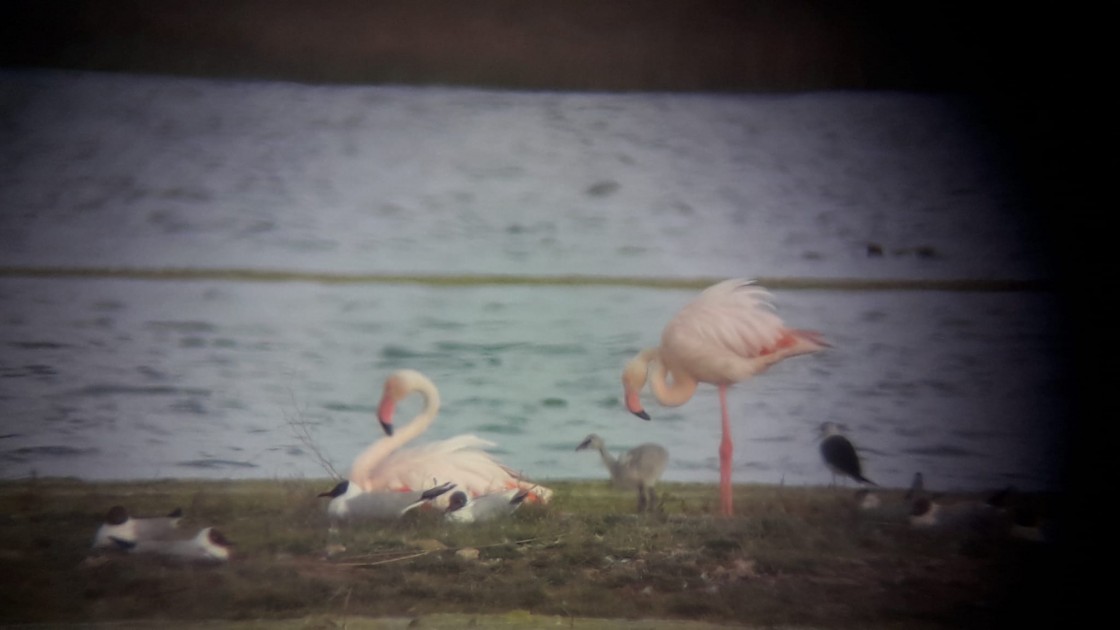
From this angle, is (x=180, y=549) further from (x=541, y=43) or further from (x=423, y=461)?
(x=541, y=43)

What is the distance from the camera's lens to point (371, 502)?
79.6 inches

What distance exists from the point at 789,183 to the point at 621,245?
382 millimetres

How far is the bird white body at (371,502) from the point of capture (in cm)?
202

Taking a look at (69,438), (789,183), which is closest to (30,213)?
(69,438)

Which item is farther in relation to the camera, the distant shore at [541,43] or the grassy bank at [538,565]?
the distant shore at [541,43]

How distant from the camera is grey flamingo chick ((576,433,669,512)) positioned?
2.04 meters

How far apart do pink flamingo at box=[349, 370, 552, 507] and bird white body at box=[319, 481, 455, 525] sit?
13 millimetres

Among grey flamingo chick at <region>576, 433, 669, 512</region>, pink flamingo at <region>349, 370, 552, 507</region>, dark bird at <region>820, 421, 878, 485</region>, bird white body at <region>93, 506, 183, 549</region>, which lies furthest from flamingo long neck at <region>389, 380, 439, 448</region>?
dark bird at <region>820, 421, 878, 485</region>

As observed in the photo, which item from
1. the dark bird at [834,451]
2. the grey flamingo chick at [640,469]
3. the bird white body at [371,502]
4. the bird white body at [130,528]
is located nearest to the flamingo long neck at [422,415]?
the bird white body at [371,502]

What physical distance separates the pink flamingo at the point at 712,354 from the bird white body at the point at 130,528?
0.97 meters

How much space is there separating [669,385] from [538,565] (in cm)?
45

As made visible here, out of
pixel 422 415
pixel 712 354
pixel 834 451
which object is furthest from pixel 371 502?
pixel 834 451

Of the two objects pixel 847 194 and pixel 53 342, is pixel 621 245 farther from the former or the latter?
pixel 53 342

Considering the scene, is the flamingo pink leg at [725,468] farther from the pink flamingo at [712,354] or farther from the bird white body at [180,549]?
the bird white body at [180,549]
